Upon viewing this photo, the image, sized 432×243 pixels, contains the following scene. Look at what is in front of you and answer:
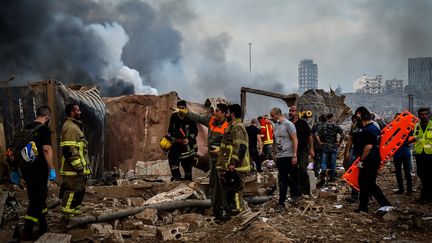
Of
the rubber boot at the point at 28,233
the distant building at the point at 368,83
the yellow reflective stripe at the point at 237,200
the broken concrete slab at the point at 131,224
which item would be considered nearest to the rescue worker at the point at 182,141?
the yellow reflective stripe at the point at 237,200

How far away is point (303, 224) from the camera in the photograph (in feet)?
19.8

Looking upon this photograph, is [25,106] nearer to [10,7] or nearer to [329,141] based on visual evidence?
[329,141]

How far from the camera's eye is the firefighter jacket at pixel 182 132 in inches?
308

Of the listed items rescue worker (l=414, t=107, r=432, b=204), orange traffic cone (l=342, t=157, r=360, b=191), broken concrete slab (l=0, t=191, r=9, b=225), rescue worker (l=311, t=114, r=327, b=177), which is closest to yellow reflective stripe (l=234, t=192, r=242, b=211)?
orange traffic cone (l=342, t=157, r=360, b=191)

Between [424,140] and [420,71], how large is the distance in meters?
97.5

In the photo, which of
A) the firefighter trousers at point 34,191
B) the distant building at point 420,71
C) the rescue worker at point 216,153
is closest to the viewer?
the firefighter trousers at point 34,191

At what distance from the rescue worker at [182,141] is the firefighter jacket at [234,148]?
68.3 inches

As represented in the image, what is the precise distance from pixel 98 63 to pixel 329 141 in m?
23.1

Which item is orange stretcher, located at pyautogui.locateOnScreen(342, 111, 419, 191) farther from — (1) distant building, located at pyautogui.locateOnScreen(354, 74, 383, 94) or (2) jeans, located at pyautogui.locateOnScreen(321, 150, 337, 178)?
(1) distant building, located at pyautogui.locateOnScreen(354, 74, 383, 94)

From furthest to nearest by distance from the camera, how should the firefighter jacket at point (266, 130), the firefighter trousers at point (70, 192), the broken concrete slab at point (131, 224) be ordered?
1. the firefighter jacket at point (266, 130)
2. the broken concrete slab at point (131, 224)
3. the firefighter trousers at point (70, 192)

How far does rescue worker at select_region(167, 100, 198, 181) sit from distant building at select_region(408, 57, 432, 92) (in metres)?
94.7

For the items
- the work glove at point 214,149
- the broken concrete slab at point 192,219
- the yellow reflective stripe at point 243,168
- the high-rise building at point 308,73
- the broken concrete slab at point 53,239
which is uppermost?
the high-rise building at point 308,73

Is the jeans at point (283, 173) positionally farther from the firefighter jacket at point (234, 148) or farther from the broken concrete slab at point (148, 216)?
the broken concrete slab at point (148, 216)

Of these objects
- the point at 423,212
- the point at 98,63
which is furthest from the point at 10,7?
the point at 423,212
